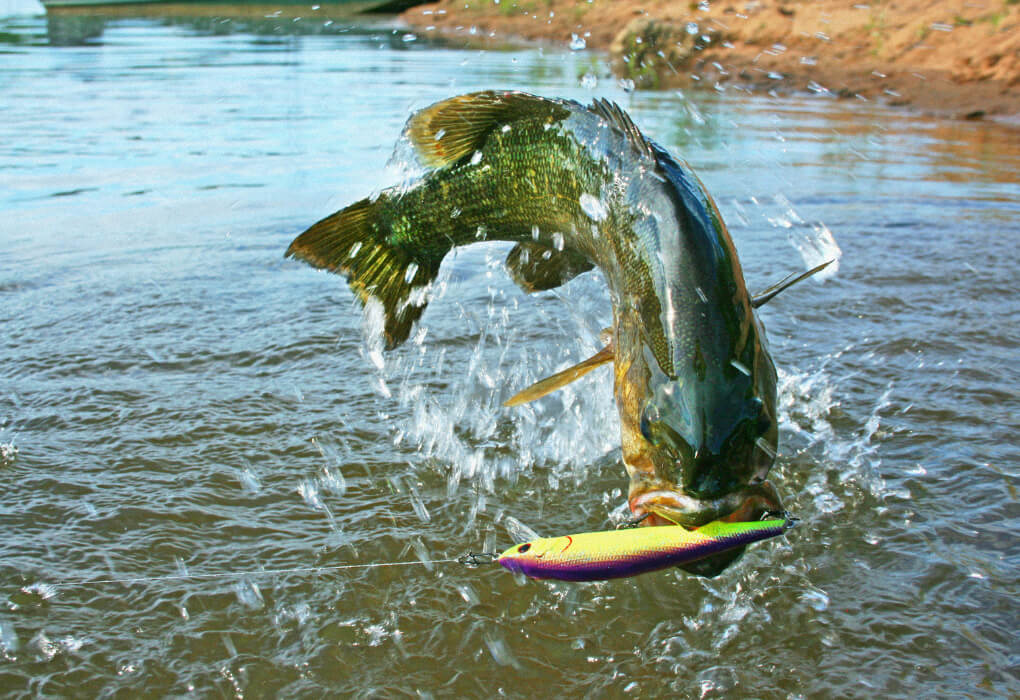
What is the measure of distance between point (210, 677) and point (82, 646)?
361 millimetres

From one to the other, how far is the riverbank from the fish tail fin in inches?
450

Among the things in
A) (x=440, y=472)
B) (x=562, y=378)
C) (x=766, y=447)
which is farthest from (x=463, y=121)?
(x=766, y=447)

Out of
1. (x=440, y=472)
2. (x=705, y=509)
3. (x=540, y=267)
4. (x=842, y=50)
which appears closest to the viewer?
(x=705, y=509)

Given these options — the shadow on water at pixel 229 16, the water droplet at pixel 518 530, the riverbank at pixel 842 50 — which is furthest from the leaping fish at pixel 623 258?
the shadow on water at pixel 229 16

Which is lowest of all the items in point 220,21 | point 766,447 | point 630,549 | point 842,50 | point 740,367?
point 220,21

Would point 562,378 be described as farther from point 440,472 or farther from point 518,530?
point 440,472

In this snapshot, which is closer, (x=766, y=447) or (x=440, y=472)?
(x=766, y=447)

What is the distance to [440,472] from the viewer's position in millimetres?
3182

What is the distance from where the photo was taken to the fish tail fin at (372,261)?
288cm

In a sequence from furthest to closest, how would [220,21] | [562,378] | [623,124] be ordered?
[220,21]
[623,124]
[562,378]

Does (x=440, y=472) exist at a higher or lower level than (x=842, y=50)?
lower

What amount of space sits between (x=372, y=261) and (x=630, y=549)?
1.47m

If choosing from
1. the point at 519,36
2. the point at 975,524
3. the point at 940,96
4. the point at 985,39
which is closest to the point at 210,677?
the point at 975,524

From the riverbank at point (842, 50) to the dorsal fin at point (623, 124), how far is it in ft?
37.4
